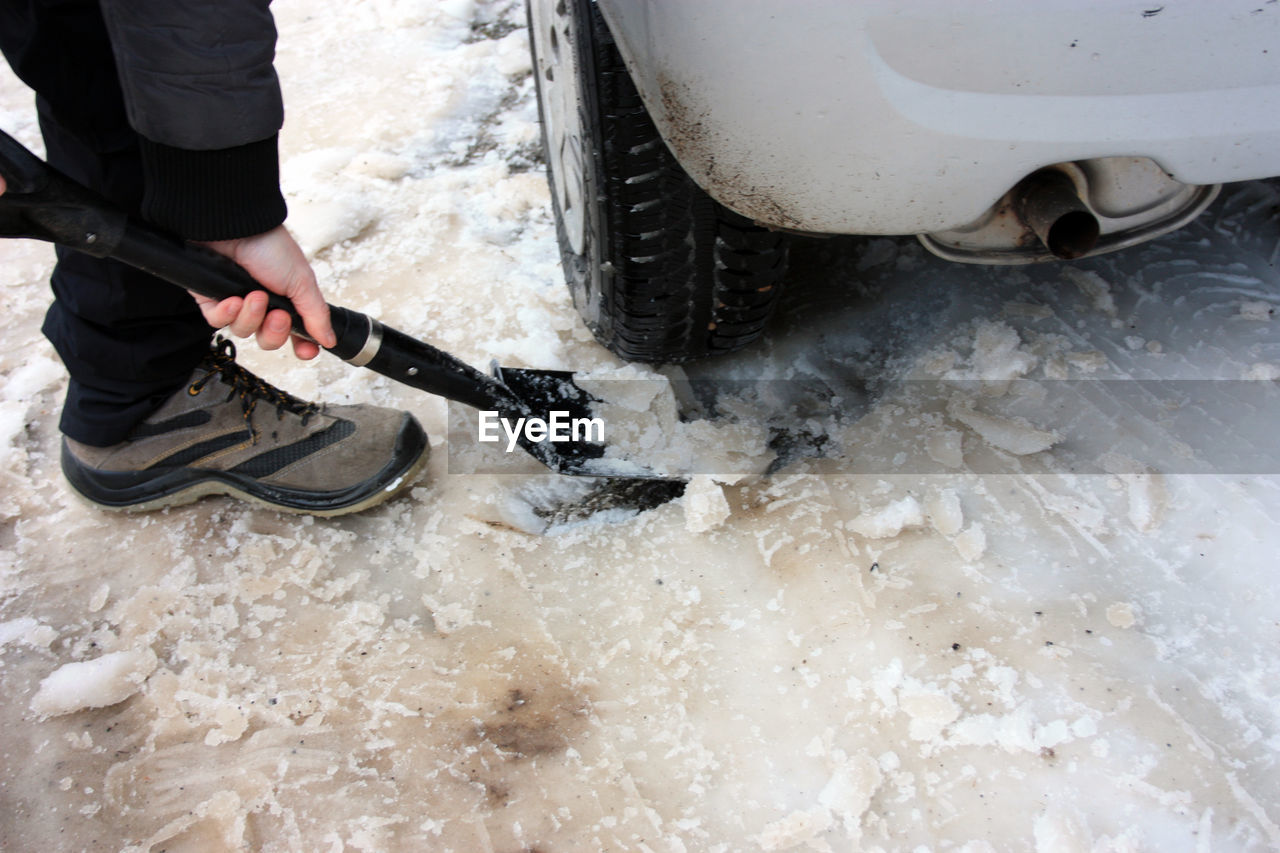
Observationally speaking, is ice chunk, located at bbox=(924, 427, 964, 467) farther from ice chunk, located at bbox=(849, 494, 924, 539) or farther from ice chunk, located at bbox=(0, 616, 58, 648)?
ice chunk, located at bbox=(0, 616, 58, 648)

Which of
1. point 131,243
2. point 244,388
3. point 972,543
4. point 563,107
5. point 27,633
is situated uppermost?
point 131,243

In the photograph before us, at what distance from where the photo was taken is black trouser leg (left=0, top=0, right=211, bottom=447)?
126cm

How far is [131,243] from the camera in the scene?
4.02 ft

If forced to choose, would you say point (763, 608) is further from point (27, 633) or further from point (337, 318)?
point (27, 633)

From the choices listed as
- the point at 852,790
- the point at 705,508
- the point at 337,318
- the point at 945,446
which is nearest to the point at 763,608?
the point at 705,508

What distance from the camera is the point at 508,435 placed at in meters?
1.80

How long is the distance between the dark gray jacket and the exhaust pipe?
1090 mm

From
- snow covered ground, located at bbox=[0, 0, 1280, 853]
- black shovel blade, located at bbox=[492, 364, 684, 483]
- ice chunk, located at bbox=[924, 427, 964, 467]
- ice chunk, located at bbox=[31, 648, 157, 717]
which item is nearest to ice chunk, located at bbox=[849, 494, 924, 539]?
snow covered ground, located at bbox=[0, 0, 1280, 853]

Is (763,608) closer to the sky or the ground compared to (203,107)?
closer to the ground

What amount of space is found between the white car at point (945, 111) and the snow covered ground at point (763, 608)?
0.53 m

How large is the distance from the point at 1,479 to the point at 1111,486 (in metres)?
2.32

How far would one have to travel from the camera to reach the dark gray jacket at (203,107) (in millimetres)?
1078

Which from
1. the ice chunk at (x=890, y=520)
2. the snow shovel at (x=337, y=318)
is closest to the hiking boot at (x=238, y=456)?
the snow shovel at (x=337, y=318)

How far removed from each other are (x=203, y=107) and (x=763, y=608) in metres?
1.18
